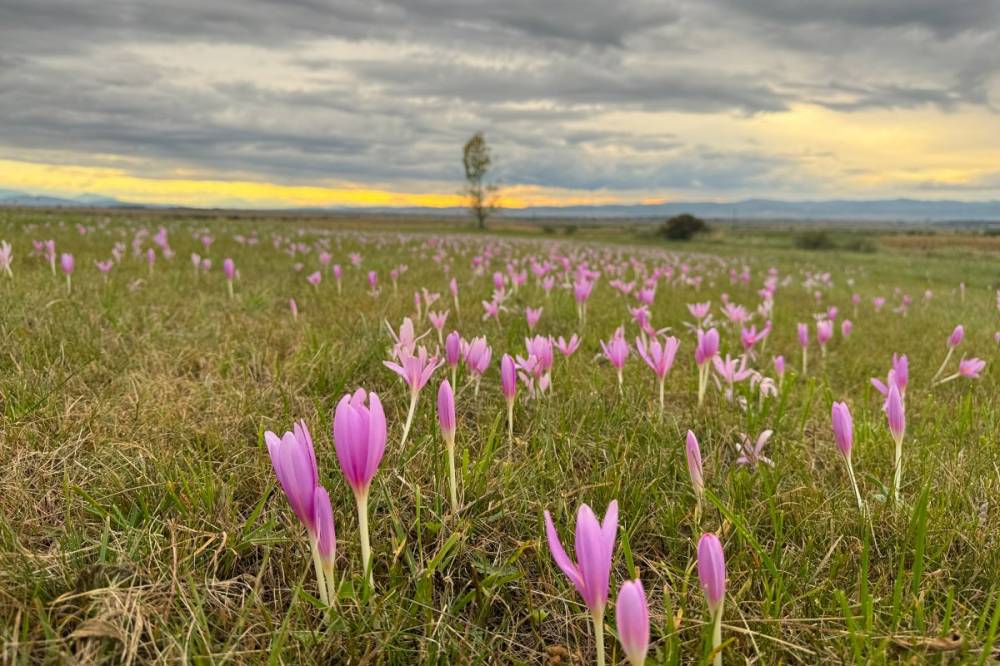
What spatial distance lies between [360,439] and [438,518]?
27.4 inches

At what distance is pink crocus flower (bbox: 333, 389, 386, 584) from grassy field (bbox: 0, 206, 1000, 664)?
1.10ft

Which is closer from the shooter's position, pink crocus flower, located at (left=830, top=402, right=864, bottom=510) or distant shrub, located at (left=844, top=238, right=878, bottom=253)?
pink crocus flower, located at (left=830, top=402, right=864, bottom=510)

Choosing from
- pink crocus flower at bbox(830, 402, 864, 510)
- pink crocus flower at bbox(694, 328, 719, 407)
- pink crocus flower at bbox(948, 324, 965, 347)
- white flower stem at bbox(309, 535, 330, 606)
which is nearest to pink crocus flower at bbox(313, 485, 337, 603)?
white flower stem at bbox(309, 535, 330, 606)

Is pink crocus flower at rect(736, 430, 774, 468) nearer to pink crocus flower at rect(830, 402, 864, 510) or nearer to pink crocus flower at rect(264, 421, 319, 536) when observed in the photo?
pink crocus flower at rect(830, 402, 864, 510)

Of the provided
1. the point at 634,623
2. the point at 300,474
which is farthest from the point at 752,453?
the point at 300,474

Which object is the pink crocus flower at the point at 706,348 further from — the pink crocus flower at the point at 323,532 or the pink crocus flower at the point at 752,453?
the pink crocus flower at the point at 323,532

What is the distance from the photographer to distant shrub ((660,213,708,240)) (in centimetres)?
5051

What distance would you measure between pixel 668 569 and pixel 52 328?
3.89 meters

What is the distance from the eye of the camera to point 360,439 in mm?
1356

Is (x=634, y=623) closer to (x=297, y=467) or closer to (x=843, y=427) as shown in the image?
(x=297, y=467)

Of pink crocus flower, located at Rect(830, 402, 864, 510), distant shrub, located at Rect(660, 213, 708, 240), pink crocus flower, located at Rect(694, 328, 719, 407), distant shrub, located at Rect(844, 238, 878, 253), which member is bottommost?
pink crocus flower, located at Rect(830, 402, 864, 510)

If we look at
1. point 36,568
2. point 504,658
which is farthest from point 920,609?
point 36,568

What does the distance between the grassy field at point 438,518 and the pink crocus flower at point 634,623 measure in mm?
325

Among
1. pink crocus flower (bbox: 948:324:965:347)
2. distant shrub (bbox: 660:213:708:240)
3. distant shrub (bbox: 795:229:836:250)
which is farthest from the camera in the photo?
distant shrub (bbox: 660:213:708:240)
